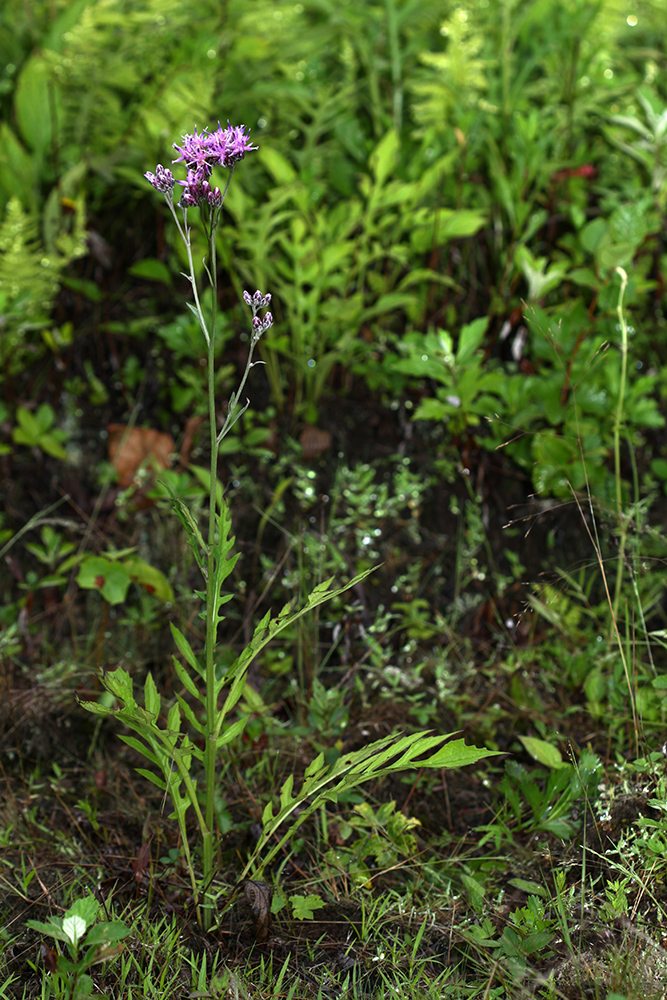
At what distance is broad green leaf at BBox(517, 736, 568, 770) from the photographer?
69.6 inches

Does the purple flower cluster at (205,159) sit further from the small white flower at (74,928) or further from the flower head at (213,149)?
the small white flower at (74,928)

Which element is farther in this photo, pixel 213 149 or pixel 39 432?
pixel 39 432

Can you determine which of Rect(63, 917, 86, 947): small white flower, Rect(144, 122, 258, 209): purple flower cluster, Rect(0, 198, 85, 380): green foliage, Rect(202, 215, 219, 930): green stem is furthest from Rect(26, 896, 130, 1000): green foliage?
Rect(0, 198, 85, 380): green foliage

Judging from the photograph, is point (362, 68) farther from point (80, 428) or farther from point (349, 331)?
point (80, 428)

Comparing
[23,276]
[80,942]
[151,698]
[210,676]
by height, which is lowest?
[80,942]

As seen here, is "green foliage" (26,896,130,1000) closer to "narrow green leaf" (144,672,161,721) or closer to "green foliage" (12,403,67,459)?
"narrow green leaf" (144,672,161,721)

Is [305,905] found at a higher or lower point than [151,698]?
lower

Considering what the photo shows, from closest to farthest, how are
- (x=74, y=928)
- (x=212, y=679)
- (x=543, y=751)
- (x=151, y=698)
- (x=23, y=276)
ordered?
(x=74, y=928), (x=212, y=679), (x=151, y=698), (x=543, y=751), (x=23, y=276)

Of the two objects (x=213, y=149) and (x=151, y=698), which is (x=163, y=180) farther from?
(x=151, y=698)

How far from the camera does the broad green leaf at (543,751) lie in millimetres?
1768

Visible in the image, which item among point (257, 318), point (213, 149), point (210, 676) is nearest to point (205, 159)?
point (213, 149)

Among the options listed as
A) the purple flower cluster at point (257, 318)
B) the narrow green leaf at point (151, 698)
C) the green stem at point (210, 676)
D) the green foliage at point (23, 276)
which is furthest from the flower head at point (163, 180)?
the green foliage at point (23, 276)

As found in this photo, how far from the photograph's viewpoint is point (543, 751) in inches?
70.1

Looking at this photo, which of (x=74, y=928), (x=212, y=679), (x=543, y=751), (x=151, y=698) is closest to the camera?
(x=74, y=928)
